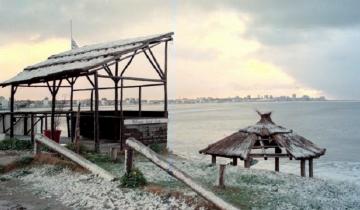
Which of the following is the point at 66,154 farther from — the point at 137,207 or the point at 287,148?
the point at 287,148

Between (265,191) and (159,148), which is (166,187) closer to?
(265,191)

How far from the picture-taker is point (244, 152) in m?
19.8

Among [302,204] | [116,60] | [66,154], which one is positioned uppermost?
[116,60]

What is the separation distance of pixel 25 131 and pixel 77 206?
15.1 meters

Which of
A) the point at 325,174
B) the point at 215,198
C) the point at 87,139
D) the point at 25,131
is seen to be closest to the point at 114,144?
the point at 87,139

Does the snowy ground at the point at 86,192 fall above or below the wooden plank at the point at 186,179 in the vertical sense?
below

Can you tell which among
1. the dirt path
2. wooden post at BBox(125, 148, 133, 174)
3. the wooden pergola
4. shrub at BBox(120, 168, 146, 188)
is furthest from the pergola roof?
shrub at BBox(120, 168, 146, 188)

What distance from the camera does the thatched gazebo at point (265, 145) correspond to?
64.7 feet

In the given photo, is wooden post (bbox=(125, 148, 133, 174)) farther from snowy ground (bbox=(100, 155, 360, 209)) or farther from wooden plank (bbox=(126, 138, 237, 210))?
snowy ground (bbox=(100, 155, 360, 209))

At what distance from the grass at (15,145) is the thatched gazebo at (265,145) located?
27.8ft

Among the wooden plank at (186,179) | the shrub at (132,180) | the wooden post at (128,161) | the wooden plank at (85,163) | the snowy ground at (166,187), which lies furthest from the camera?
the wooden plank at (85,163)

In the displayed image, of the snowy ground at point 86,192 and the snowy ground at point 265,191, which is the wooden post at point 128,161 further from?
the snowy ground at point 265,191

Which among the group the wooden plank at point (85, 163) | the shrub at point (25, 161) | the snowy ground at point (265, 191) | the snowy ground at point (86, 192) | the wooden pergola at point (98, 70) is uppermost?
the wooden pergola at point (98, 70)

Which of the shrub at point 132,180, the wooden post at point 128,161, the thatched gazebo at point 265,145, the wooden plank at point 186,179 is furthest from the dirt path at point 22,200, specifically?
the thatched gazebo at point 265,145
